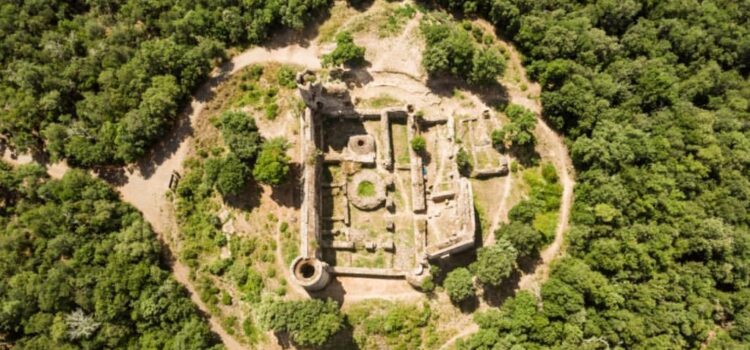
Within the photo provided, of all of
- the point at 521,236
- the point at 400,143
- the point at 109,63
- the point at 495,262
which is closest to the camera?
the point at 495,262

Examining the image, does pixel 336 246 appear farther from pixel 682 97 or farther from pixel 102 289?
pixel 682 97

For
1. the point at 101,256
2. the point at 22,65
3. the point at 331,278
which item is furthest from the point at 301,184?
the point at 22,65

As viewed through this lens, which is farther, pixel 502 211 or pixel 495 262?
pixel 502 211

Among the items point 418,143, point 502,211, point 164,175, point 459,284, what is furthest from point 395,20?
point 164,175

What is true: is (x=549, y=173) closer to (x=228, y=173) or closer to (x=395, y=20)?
(x=395, y=20)

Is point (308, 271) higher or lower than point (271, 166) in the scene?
lower

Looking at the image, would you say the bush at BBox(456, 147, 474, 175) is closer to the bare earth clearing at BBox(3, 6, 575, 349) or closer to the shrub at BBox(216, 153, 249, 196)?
the bare earth clearing at BBox(3, 6, 575, 349)

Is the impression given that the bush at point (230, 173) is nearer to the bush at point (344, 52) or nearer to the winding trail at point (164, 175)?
the winding trail at point (164, 175)
